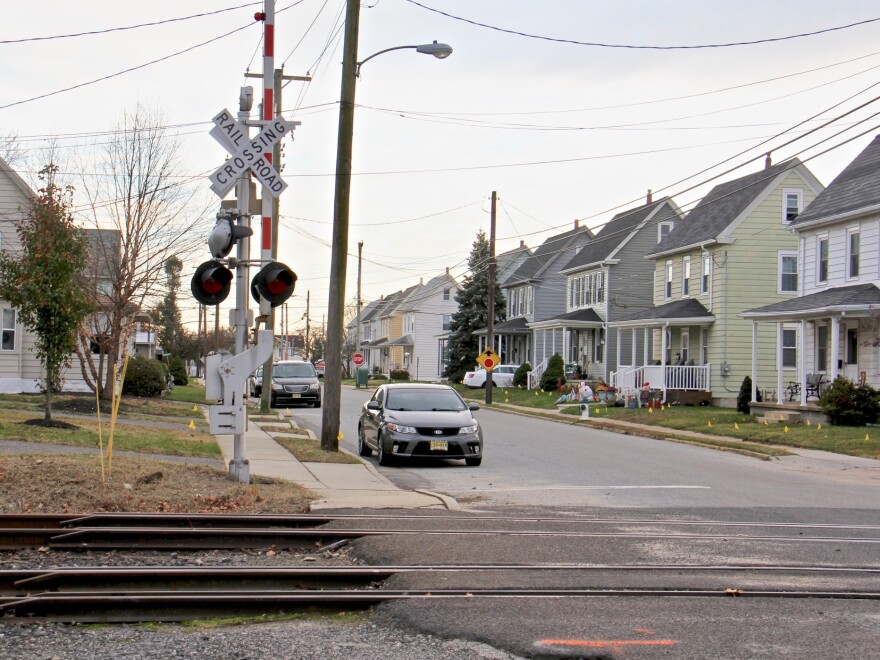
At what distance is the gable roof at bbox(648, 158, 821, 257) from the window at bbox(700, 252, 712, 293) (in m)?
0.77

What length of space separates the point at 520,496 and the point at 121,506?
5540 millimetres

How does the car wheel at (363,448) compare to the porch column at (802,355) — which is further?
the porch column at (802,355)

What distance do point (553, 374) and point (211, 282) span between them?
40823 millimetres

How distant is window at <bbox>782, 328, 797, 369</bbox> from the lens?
37.0m

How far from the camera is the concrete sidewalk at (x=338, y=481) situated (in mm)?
12109

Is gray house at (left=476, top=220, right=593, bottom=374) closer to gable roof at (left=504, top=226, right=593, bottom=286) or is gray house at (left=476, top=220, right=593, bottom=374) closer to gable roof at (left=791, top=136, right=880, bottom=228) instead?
gable roof at (left=504, top=226, right=593, bottom=286)

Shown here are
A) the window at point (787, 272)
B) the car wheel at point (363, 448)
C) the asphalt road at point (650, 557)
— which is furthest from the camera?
the window at point (787, 272)

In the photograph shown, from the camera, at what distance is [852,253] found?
97.5 ft

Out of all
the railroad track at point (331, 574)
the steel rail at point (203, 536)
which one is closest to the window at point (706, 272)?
the railroad track at point (331, 574)

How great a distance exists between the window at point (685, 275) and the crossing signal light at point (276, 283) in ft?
108

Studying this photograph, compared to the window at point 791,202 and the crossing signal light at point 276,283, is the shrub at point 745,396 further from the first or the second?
the crossing signal light at point 276,283

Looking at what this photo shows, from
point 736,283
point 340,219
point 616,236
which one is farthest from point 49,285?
point 616,236

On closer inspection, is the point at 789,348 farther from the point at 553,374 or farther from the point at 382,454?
the point at 382,454

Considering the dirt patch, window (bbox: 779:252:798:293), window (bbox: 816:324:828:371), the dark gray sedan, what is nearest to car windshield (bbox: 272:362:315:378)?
window (bbox: 816:324:828:371)
